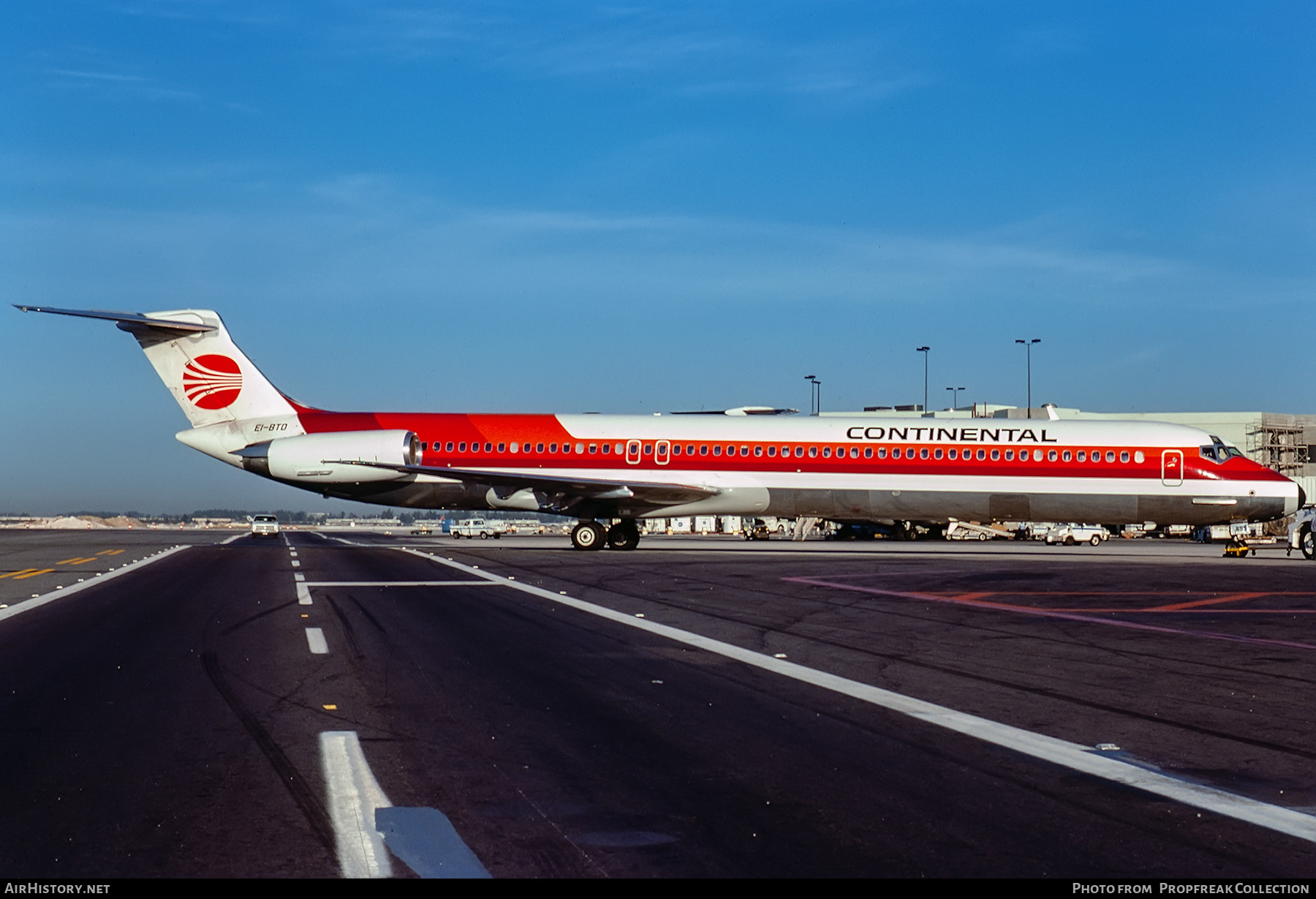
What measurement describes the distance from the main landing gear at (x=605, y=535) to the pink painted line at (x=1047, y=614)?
14.9 m

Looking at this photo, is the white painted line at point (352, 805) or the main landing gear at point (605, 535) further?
the main landing gear at point (605, 535)

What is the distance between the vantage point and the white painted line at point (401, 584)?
24.0 meters

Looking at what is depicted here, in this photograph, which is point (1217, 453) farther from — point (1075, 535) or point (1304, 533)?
point (1075, 535)

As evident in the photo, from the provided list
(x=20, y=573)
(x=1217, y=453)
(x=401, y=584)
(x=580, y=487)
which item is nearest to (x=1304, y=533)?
(x=1217, y=453)

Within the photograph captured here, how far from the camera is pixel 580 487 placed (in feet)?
127

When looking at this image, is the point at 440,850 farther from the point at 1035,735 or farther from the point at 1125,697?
the point at 1125,697

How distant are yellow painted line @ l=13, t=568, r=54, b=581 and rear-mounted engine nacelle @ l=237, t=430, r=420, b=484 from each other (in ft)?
37.6

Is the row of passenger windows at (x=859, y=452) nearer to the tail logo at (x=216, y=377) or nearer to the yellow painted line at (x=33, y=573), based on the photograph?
the tail logo at (x=216, y=377)

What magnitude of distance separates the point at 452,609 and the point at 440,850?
520 inches

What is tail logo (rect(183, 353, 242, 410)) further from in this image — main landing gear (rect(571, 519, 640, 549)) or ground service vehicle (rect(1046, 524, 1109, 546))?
ground service vehicle (rect(1046, 524, 1109, 546))

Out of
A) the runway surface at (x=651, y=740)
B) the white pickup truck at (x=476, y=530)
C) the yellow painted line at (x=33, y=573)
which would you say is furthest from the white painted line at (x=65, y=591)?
the white pickup truck at (x=476, y=530)

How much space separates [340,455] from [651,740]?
3357cm

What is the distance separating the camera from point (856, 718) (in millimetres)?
9648

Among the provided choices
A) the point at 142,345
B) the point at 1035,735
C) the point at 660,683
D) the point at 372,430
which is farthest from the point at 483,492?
the point at 1035,735
